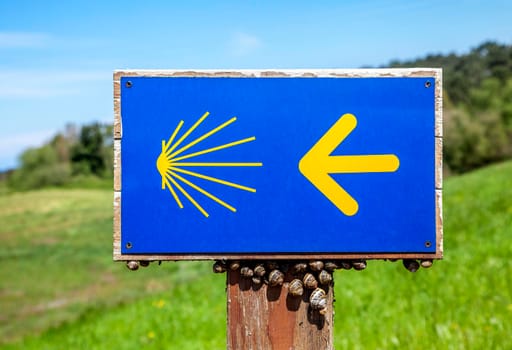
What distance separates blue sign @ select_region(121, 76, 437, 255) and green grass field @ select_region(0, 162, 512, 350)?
2.23 m

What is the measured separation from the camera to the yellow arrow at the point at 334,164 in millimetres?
2012

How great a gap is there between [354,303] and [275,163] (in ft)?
12.3

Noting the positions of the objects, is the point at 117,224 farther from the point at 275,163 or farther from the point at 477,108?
the point at 477,108

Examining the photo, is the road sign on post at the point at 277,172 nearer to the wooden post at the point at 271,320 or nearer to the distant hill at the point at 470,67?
the wooden post at the point at 271,320

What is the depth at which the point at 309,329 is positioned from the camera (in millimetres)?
2092

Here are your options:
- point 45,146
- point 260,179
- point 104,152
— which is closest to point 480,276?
point 260,179

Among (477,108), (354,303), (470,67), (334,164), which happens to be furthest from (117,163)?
(470,67)

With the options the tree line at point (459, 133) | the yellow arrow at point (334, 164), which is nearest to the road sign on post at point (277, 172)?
the yellow arrow at point (334, 164)

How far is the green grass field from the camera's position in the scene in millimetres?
4250

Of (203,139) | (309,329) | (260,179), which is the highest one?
(203,139)

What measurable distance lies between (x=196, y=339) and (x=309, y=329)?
11.5 ft

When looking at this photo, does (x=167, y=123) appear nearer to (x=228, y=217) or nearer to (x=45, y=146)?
(x=228, y=217)

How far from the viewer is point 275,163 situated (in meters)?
2.02

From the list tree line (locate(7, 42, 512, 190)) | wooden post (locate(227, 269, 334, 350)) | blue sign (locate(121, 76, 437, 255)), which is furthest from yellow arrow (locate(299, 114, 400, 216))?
tree line (locate(7, 42, 512, 190))
